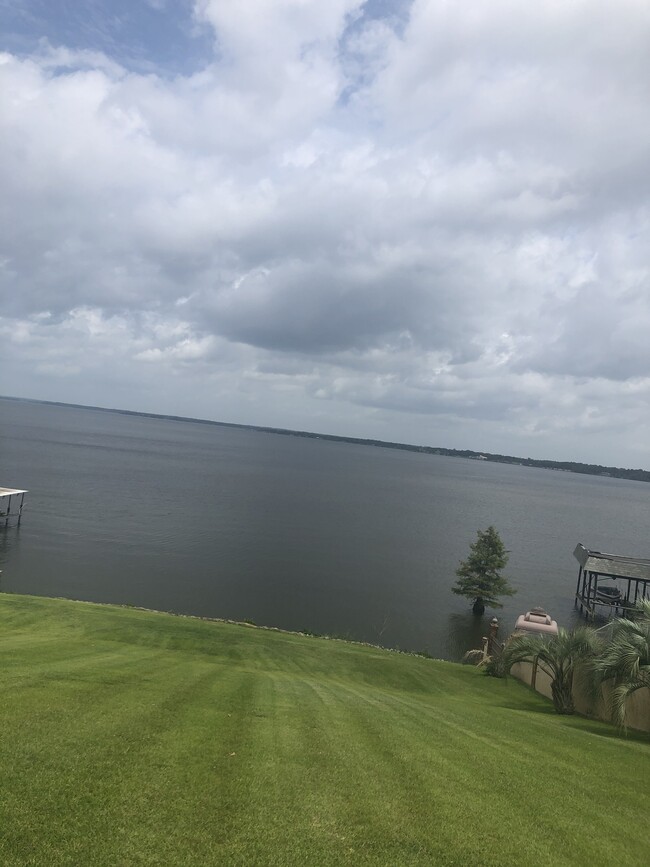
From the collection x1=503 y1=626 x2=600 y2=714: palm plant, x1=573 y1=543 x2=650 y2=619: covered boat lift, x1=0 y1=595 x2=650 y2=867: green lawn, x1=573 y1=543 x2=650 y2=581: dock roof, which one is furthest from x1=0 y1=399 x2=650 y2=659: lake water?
x1=0 y1=595 x2=650 y2=867: green lawn

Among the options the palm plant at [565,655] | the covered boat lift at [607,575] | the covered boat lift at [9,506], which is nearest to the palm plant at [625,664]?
the palm plant at [565,655]

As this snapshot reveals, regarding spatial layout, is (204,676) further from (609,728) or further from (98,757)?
(609,728)

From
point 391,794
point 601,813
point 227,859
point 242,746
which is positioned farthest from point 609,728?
point 227,859

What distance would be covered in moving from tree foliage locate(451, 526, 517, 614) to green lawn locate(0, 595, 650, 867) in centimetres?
3139

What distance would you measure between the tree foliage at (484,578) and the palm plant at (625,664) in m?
30.9

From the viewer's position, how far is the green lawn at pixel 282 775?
236 inches

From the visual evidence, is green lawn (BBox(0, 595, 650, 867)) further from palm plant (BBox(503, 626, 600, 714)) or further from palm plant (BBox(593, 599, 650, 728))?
palm plant (BBox(503, 626, 600, 714))

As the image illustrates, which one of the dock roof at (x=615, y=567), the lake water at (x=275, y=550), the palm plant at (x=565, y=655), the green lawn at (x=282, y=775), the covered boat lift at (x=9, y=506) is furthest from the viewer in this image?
the covered boat lift at (x=9, y=506)

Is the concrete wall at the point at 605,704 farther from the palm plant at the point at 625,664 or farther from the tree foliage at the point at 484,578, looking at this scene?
the tree foliage at the point at 484,578

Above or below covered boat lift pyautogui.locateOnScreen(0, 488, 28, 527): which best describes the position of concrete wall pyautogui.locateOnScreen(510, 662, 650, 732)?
above

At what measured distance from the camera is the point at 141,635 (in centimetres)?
2045

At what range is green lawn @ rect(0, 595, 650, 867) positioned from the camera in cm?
600

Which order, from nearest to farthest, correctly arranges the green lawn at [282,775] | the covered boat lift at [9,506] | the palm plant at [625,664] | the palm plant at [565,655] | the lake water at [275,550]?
the green lawn at [282,775], the palm plant at [625,664], the palm plant at [565,655], the lake water at [275,550], the covered boat lift at [9,506]

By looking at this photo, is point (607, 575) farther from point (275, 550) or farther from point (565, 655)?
point (565, 655)
